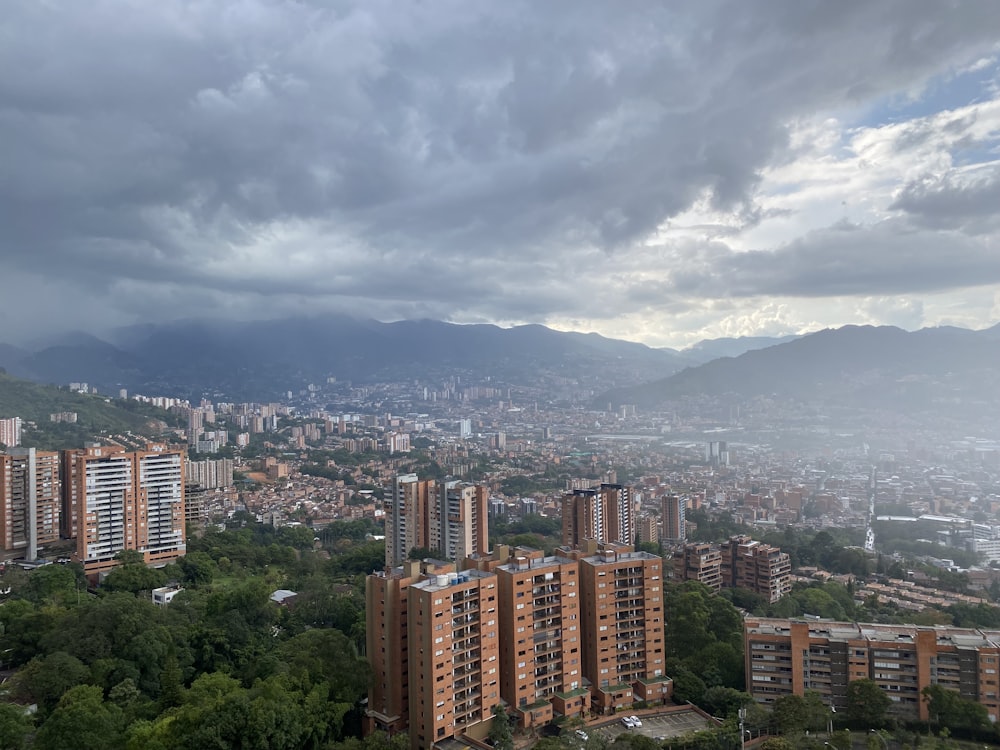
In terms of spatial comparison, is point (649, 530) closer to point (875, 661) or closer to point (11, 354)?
point (875, 661)

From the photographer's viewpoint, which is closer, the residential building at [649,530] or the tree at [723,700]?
the tree at [723,700]

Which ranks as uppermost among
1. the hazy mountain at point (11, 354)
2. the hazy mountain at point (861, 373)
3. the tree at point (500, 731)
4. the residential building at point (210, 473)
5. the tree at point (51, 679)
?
the hazy mountain at point (11, 354)

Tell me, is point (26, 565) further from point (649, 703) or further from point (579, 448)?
point (579, 448)

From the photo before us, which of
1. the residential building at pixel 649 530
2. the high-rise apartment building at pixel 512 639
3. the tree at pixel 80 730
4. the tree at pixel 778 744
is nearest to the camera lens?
the tree at pixel 80 730

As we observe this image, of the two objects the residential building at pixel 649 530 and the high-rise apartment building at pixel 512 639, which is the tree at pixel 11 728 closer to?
the high-rise apartment building at pixel 512 639

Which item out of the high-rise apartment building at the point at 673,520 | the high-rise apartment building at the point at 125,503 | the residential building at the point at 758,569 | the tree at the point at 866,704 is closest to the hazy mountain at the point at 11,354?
the high-rise apartment building at the point at 125,503

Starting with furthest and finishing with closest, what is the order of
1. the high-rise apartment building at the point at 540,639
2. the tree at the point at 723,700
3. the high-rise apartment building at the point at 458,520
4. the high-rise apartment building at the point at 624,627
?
the high-rise apartment building at the point at 458,520 → the high-rise apartment building at the point at 624,627 → the tree at the point at 723,700 → the high-rise apartment building at the point at 540,639

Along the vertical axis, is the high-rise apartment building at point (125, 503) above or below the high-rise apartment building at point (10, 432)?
below
